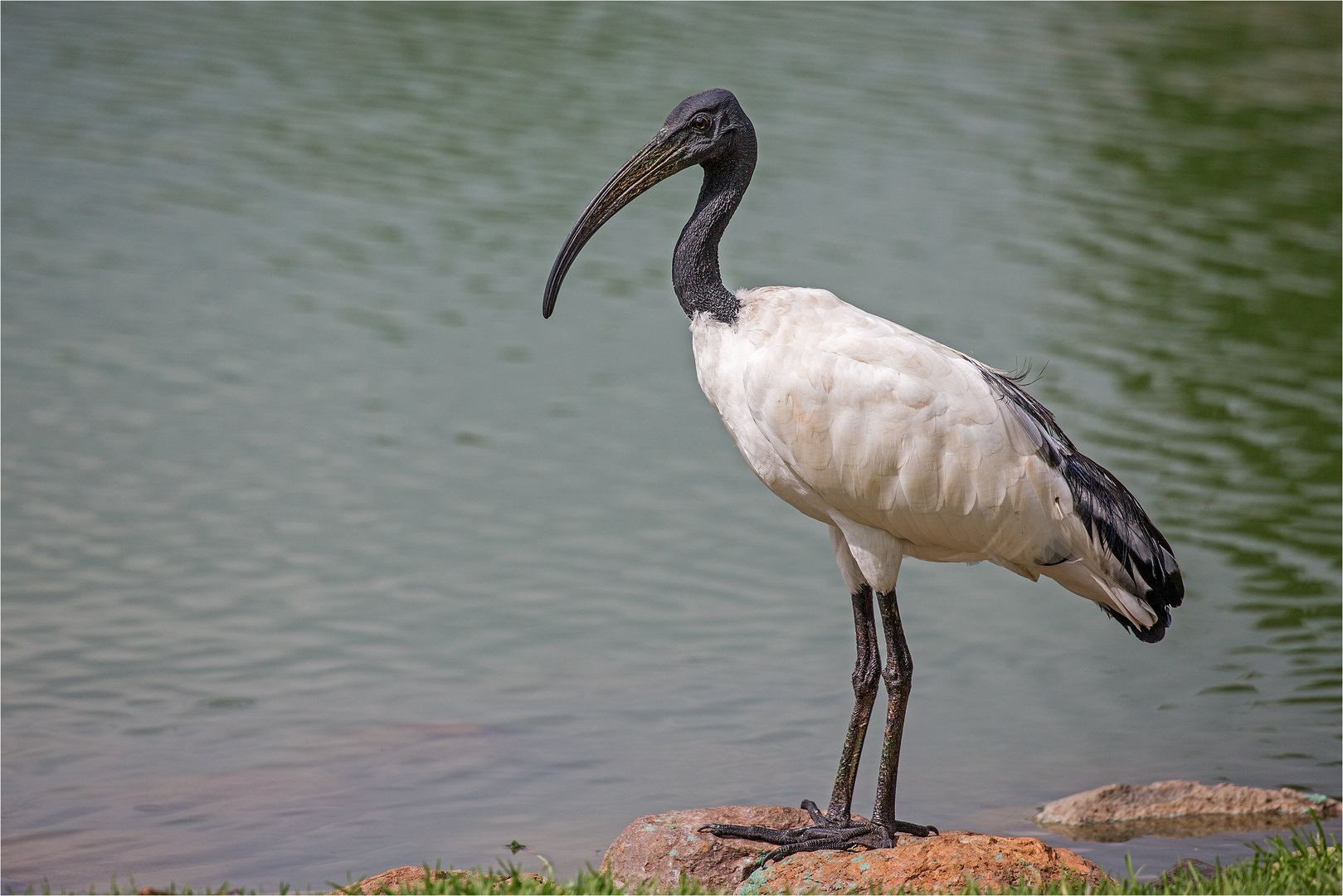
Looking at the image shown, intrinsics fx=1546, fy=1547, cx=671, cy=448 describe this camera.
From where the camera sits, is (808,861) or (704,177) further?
(704,177)

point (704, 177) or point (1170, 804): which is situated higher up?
point (704, 177)

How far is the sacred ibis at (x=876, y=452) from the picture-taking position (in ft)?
18.7

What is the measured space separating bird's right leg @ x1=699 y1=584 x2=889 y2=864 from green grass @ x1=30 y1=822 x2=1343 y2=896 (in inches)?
15.3

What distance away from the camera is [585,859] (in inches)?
311

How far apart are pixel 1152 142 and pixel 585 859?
1849 centimetres

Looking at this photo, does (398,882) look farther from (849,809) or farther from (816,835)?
(849,809)

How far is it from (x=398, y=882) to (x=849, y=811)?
A: 5.77 ft

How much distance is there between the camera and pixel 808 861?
579cm

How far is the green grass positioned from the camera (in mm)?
5316

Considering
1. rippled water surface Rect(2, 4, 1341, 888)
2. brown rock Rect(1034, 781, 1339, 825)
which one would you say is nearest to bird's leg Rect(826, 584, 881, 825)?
rippled water surface Rect(2, 4, 1341, 888)

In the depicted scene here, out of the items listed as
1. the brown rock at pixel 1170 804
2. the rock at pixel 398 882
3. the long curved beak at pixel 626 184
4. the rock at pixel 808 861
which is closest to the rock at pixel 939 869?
the rock at pixel 808 861

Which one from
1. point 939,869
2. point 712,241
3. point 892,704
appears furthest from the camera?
point 712,241

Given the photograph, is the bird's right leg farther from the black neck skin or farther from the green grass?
Result: the black neck skin

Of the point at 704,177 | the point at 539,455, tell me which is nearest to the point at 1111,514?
the point at 704,177
